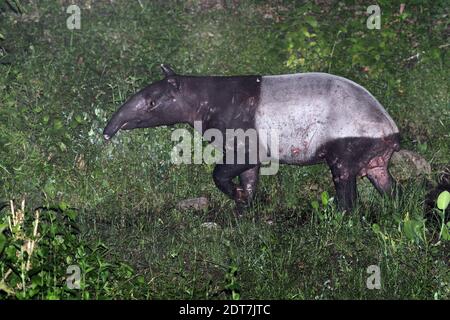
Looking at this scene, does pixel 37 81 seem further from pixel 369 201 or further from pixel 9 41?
pixel 369 201

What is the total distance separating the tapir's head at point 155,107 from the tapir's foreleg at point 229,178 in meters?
0.71

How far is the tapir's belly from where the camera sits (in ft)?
26.8

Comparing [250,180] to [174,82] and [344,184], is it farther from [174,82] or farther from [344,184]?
[174,82]

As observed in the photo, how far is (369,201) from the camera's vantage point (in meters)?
8.78

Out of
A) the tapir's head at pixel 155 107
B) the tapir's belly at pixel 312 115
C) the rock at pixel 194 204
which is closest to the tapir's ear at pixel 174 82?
the tapir's head at pixel 155 107

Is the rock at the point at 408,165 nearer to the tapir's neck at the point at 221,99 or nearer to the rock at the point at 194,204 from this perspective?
the tapir's neck at the point at 221,99

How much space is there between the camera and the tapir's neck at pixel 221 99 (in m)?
8.59

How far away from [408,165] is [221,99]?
2327 mm

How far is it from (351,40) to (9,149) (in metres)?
4.34

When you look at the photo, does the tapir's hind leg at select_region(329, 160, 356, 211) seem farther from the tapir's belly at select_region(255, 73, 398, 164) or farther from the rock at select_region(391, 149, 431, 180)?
the rock at select_region(391, 149, 431, 180)

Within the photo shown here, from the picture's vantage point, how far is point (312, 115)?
8.30 m

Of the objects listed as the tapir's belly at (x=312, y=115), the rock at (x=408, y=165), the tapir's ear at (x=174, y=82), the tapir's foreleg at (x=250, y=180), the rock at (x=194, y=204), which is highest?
the tapir's ear at (x=174, y=82)

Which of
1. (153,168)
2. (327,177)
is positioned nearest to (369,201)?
(327,177)

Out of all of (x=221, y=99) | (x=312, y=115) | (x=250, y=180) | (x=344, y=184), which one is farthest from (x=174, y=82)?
(x=344, y=184)
